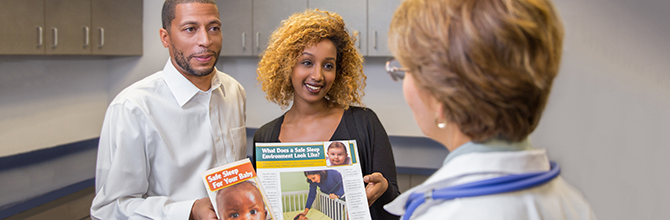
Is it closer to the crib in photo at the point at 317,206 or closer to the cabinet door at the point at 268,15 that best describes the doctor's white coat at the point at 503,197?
the crib in photo at the point at 317,206

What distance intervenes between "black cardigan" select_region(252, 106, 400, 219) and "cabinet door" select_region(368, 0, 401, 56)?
1.64 metres

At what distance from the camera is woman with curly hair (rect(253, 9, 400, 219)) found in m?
1.46

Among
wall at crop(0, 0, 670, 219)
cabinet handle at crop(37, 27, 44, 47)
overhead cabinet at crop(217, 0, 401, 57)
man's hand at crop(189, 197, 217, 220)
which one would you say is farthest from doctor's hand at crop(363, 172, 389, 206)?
cabinet handle at crop(37, 27, 44, 47)

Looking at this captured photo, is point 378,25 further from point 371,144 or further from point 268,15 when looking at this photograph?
point 371,144

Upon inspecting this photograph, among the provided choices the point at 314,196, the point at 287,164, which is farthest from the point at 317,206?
the point at 287,164

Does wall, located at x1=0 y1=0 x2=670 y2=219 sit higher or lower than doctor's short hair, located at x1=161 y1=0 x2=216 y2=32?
lower

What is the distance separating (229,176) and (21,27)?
7.91ft

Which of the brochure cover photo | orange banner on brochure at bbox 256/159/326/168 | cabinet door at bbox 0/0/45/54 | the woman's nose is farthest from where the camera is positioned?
cabinet door at bbox 0/0/45/54

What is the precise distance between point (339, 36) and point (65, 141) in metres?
2.79

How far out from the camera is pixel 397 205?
71 centimetres

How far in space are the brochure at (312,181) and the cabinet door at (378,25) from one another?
2.01 metres

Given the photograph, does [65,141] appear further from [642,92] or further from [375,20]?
[642,92]

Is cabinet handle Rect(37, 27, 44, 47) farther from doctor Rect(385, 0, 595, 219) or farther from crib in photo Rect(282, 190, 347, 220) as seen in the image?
doctor Rect(385, 0, 595, 219)

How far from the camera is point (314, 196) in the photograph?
3.69ft
